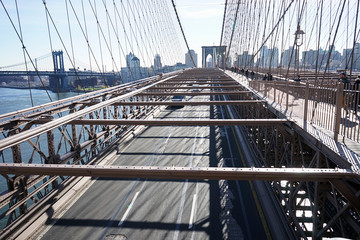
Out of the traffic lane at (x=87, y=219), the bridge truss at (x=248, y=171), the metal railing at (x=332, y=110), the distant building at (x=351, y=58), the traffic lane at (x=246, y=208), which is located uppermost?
the distant building at (x=351, y=58)

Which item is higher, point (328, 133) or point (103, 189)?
point (328, 133)

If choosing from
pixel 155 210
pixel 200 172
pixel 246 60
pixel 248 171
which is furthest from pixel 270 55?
pixel 200 172

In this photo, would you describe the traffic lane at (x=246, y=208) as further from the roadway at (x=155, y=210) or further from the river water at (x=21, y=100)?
the river water at (x=21, y=100)

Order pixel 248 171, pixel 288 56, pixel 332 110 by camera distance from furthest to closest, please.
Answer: pixel 288 56, pixel 332 110, pixel 248 171

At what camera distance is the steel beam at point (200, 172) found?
527cm

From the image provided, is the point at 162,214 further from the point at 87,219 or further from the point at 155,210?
the point at 87,219

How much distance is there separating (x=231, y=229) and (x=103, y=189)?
6571 millimetres

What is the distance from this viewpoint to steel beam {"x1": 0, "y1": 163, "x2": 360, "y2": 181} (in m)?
5.27

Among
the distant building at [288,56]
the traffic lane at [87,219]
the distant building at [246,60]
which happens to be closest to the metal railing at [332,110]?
the traffic lane at [87,219]

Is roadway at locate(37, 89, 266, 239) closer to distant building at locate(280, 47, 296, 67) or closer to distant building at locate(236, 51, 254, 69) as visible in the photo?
distant building at locate(280, 47, 296, 67)

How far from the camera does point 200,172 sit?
5.41 m

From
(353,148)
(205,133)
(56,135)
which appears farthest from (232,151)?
(56,135)

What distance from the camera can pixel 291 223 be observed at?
910cm

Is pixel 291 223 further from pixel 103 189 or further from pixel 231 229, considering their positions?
pixel 103 189
